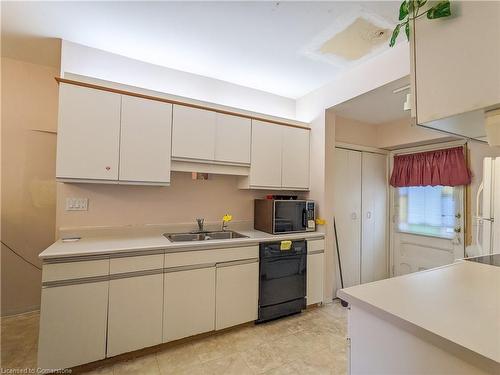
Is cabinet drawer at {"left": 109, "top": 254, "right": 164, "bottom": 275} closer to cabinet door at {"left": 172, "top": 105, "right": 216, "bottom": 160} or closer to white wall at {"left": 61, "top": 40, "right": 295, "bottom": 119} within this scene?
cabinet door at {"left": 172, "top": 105, "right": 216, "bottom": 160}

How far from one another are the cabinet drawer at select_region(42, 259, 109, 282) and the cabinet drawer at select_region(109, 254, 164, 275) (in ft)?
0.17

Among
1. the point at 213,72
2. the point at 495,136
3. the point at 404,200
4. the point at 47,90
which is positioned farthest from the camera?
the point at 404,200

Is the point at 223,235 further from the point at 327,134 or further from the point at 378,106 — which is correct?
the point at 378,106

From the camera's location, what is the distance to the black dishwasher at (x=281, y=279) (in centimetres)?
246

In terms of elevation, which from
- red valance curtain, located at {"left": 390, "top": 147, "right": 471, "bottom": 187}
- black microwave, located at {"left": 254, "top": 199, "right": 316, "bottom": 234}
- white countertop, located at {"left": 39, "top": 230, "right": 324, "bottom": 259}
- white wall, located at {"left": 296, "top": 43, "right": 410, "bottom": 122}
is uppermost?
white wall, located at {"left": 296, "top": 43, "right": 410, "bottom": 122}

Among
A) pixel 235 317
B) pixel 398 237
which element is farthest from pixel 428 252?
pixel 235 317

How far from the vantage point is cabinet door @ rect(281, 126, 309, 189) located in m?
3.00

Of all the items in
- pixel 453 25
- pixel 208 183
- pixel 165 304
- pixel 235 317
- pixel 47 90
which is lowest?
pixel 235 317

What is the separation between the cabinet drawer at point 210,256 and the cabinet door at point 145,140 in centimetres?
72

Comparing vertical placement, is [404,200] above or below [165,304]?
above

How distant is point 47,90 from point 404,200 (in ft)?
15.8

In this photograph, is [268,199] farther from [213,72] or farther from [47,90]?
[47,90]

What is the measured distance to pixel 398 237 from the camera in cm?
373

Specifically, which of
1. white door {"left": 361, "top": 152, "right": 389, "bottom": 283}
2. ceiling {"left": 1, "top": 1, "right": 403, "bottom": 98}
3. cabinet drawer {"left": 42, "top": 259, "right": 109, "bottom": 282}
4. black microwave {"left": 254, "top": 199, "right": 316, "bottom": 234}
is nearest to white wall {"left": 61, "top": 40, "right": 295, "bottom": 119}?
ceiling {"left": 1, "top": 1, "right": 403, "bottom": 98}
